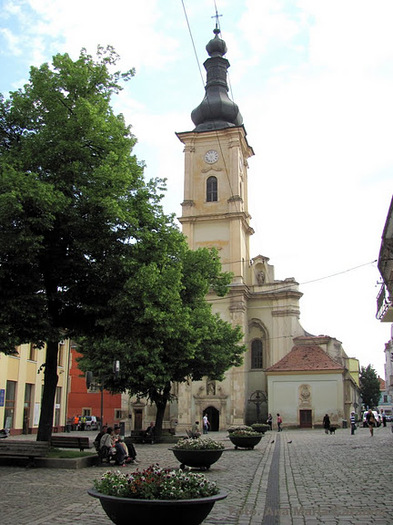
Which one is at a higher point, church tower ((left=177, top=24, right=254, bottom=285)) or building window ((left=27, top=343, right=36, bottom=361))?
Result: church tower ((left=177, top=24, right=254, bottom=285))

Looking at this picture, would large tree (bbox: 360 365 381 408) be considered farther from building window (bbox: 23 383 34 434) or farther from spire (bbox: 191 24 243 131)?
building window (bbox: 23 383 34 434)

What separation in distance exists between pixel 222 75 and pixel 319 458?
48378 millimetres

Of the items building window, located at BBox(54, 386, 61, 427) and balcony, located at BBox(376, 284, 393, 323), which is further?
building window, located at BBox(54, 386, 61, 427)

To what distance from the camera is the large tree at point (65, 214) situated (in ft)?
53.2

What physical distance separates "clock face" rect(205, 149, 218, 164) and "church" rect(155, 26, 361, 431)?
99mm

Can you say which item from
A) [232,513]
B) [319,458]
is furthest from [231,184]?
[232,513]

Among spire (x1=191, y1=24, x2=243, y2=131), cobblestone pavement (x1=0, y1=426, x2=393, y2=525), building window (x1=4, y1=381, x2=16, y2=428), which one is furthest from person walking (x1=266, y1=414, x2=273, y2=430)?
cobblestone pavement (x1=0, y1=426, x2=393, y2=525)

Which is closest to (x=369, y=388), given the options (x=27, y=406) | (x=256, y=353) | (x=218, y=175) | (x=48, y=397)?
(x=256, y=353)

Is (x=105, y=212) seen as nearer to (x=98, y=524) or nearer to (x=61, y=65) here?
(x=61, y=65)

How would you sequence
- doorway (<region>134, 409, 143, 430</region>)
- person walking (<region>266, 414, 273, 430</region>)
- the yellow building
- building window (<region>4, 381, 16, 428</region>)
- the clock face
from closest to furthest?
the yellow building → building window (<region>4, 381, 16, 428</region>) → person walking (<region>266, 414, 273, 430</region>) → doorway (<region>134, 409, 143, 430</region>) → the clock face

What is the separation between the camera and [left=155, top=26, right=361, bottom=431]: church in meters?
47.8

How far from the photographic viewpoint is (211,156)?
5769cm

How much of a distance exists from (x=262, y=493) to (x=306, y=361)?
3872cm

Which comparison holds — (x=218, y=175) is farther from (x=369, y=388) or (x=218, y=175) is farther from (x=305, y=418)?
(x=369, y=388)
